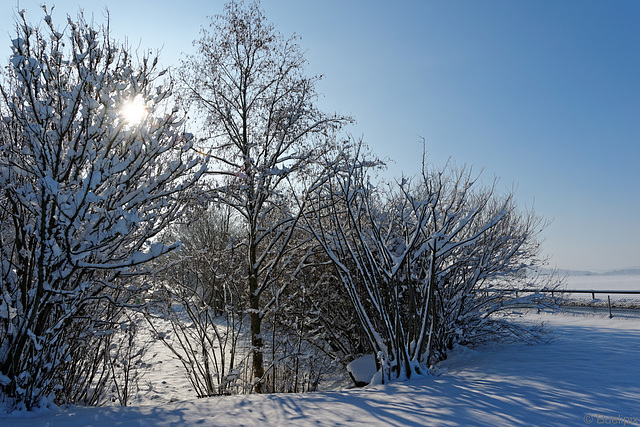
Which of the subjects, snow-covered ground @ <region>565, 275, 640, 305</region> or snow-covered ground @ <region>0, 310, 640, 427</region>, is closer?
snow-covered ground @ <region>0, 310, 640, 427</region>

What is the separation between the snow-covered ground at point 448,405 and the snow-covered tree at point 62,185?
2.67 ft

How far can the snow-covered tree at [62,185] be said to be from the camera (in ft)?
12.8

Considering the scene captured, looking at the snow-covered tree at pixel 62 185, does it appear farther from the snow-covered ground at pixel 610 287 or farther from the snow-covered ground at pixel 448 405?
the snow-covered ground at pixel 610 287

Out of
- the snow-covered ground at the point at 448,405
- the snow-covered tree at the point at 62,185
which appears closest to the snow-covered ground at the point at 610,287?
the snow-covered ground at the point at 448,405

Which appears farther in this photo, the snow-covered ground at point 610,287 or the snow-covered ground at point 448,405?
the snow-covered ground at point 610,287

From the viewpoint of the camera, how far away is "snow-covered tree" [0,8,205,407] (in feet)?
12.8

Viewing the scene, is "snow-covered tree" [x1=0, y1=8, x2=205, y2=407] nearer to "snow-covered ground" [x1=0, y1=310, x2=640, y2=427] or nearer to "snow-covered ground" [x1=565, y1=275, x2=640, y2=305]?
"snow-covered ground" [x1=0, y1=310, x2=640, y2=427]

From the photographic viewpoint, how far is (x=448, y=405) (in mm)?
4020

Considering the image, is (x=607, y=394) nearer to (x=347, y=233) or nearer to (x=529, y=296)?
(x=529, y=296)

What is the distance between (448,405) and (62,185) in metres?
4.49

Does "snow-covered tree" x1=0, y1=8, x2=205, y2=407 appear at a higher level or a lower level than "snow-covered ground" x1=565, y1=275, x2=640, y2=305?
higher

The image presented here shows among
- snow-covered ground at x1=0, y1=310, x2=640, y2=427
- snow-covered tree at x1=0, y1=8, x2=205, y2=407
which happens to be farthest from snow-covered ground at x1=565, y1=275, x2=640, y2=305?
snow-covered tree at x1=0, y1=8, x2=205, y2=407

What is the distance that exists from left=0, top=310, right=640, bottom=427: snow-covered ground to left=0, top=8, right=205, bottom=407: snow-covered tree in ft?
2.67

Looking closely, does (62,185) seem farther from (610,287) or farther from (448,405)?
(610,287)
